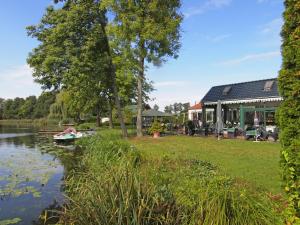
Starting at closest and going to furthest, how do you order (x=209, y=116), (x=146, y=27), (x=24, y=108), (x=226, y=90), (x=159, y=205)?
(x=159, y=205) < (x=146, y=27) < (x=226, y=90) < (x=209, y=116) < (x=24, y=108)

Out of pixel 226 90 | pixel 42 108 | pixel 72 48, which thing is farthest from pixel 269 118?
pixel 42 108

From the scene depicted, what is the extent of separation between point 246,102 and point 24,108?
96.1 m

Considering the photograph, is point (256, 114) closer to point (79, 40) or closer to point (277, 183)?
point (79, 40)

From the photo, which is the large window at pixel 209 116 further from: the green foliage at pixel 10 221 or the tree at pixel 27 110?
the tree at pixel 27 110

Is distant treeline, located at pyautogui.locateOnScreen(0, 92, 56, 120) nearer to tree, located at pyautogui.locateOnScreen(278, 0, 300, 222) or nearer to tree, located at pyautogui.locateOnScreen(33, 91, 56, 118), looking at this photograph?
tree, located at pyautogui.locateOnScreen(33, 91, 56, 118)

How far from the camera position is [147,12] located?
23828 mm

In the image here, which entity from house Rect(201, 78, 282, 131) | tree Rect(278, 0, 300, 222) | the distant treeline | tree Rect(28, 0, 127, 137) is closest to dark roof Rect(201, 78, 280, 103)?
house Rect(201, 78, 282, 131)

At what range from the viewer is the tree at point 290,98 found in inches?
182

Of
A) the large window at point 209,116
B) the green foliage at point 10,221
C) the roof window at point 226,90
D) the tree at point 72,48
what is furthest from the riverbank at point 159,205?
the large window at point 209,116

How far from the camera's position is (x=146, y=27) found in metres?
23.0

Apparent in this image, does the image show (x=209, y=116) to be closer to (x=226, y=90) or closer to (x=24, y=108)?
(x=226, y=90)

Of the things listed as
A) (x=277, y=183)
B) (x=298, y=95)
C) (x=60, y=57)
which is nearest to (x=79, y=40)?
(x=60, y=57)

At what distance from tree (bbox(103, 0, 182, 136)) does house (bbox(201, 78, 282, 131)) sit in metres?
5.46

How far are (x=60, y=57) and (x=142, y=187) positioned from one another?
2144 centimetres
